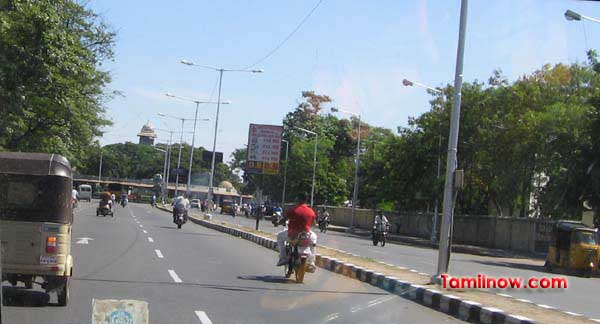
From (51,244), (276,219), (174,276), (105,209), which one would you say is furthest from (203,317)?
(105,209)

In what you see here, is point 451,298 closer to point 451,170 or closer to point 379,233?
point 451,170

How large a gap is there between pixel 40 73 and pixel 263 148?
1176 cm

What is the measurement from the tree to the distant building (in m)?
103

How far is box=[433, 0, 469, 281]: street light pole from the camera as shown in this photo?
49.0 ft

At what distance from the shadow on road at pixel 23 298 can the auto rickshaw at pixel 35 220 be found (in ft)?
0.96

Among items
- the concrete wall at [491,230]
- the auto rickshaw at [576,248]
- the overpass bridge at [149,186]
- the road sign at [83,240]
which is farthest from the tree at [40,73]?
the overpass bridge at [149,186]

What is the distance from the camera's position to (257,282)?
1410cm

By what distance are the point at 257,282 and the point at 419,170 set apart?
120 feet

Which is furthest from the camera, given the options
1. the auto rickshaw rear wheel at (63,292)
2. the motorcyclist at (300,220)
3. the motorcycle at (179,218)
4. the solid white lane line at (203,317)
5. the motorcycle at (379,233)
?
the motorcycle at (179,218)

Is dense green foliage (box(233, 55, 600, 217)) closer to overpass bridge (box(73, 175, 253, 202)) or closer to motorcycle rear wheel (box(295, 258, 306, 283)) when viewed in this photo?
motorcycle rear wheel (box(295, 258, 306, 283))

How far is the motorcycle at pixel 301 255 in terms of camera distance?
1442cm

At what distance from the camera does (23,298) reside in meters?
10.3

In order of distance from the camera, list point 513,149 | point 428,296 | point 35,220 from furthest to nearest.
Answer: point 513,149 → point 428,296 → point 35,220

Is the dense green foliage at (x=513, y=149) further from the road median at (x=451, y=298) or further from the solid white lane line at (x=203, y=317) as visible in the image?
the solid white lane line at (x=203, y=317)
